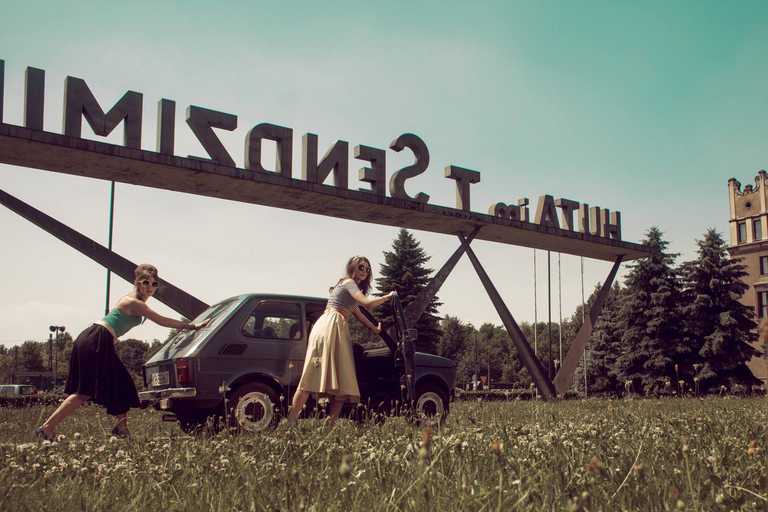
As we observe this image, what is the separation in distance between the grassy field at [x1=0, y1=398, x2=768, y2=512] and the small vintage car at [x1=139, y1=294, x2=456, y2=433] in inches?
91.5

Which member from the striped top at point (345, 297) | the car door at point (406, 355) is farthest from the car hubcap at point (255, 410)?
the car door at point (406, 355)

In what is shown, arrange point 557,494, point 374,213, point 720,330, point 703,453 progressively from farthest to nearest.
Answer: point 720,330
point 374,213
point 703,453
point 557,494

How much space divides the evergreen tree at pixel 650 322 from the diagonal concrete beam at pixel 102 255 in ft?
91.9

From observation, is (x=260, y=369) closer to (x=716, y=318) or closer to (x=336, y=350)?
(x=336, y=350)

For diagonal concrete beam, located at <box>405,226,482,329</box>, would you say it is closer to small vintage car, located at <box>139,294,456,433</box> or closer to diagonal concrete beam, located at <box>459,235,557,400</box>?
diagonal concrete beam, located at <box>459,235,557,400</box>

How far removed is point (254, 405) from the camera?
23.2 feet

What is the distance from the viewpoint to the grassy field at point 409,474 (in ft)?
8.20

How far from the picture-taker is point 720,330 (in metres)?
33.8

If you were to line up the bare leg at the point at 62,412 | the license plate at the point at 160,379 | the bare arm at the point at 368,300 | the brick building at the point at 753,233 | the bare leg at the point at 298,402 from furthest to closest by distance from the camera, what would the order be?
the brick building at the point at 753,233, the license plate at the point at 160,379, the bare arm at the point at 368,300, the bare leg at the point at 298,402, the bare leg at the point at 62,412

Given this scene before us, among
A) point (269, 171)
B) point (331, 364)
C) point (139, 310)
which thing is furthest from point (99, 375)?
point (269, 171)

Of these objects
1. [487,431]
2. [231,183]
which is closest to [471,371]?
[231,183]

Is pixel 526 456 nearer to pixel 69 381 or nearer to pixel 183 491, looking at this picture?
pixel 183 491

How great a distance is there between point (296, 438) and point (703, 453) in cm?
239

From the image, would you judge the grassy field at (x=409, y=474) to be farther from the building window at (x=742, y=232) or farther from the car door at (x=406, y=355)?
the building window at (x=742, y=232)
